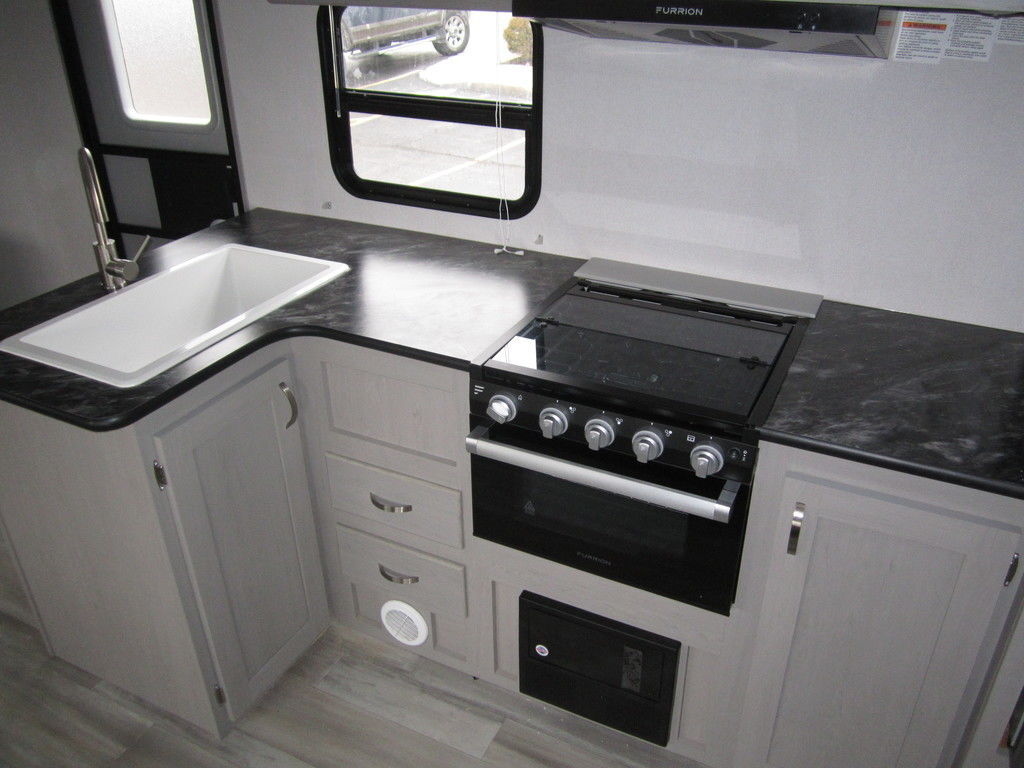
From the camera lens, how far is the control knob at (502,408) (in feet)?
5.60

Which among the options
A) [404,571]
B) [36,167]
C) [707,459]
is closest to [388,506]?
[404,571]

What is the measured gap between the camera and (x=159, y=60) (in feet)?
9.27

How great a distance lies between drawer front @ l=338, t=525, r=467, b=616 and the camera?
6.88 feet

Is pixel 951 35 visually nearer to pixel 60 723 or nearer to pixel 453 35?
pixel 453 35

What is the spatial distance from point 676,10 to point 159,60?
2.13m

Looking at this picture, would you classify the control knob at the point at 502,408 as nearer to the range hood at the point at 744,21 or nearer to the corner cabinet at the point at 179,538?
the corner cabinet at the point at 179,538

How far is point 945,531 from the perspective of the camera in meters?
1.45

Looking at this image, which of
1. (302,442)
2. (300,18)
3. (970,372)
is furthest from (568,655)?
(300,18)

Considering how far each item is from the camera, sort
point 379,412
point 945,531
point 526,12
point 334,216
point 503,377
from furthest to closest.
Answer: point 334,216, point 379,412, point 503,377, point 526,12, point 945,531

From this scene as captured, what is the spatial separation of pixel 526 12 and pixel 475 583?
1340mm

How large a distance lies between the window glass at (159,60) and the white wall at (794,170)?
0.56 meters

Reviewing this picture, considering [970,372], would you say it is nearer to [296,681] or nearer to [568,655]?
[568,655]

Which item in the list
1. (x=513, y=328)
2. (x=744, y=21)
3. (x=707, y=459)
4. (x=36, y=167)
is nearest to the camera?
(x=744, y=21)

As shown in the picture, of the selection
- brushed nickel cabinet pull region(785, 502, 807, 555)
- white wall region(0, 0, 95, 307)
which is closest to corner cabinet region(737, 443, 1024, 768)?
brushed nickel cabinet pull region(785, 502, 807, 555)
